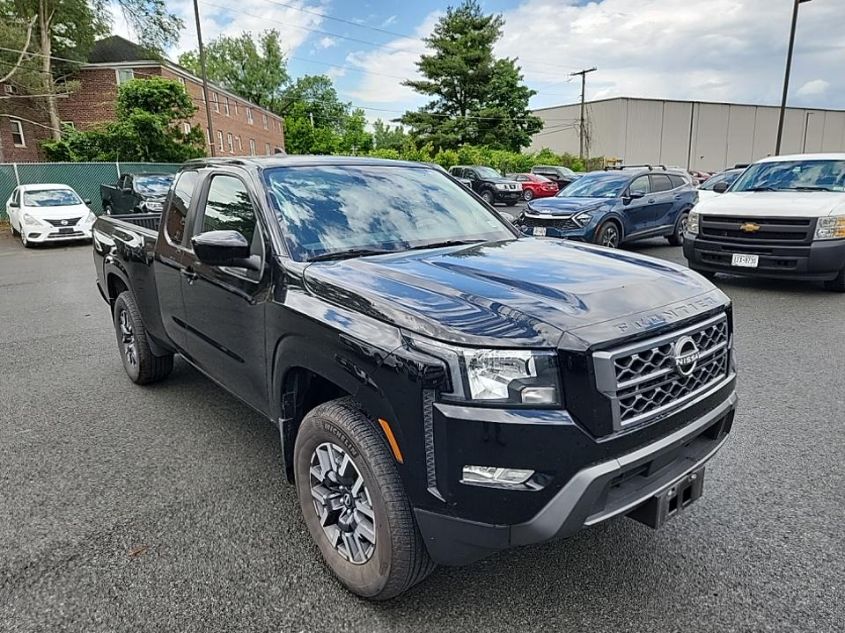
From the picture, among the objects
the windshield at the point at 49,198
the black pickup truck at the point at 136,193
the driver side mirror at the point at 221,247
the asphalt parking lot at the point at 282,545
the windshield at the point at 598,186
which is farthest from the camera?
the black pickup truck at the point at 136,193

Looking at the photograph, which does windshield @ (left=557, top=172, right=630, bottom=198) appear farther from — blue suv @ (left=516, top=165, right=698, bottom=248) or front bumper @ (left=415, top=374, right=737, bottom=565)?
front bumper @ (left=415, top=374, right=737, bottom=565)

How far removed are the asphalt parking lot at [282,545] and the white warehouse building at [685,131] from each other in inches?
2249

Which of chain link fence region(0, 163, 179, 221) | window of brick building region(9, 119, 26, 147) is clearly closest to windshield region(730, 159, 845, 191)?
chain link fence region(0, 163, 179, 221)

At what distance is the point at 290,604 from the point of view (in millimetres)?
2293

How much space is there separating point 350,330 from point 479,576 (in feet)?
4.00

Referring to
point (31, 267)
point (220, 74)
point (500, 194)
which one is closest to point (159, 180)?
point (31, 267)

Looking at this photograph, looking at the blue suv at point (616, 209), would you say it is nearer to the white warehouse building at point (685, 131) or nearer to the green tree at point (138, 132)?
the green tree at point (138, 132)

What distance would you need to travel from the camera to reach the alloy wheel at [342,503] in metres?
2.24

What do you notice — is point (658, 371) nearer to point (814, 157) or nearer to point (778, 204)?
point (778, 204)

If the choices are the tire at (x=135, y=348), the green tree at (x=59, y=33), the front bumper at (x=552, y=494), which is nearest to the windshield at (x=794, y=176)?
the front bumper at (x=552, y=494)

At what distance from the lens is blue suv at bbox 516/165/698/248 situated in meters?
10.3

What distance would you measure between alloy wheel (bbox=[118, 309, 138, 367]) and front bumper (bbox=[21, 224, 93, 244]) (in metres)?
11.7

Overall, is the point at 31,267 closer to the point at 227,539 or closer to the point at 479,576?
the point at 227,539

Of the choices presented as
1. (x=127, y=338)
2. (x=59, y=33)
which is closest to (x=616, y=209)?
(x=127, y=338)
